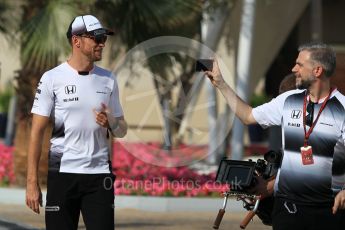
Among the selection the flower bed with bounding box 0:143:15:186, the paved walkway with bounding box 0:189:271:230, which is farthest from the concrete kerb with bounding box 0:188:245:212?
the flower bed with bounding box 0:143:15:186

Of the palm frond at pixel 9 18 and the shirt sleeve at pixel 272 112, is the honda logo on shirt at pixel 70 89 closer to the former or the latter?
the shirt sleeve at pixel 272 112

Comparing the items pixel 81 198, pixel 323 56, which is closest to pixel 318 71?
pixel 323 56

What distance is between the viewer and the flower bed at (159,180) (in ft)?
46.0

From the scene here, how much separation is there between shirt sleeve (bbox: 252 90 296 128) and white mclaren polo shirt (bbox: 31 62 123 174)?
Answer: 2.82 ft

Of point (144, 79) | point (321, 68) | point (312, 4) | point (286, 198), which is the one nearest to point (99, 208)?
point (286, 198)

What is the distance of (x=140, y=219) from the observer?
1208 cm

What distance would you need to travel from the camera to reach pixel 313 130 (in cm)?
564

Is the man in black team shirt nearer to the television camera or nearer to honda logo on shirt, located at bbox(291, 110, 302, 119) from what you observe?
honda logo on shirt, located at bbox(291, 110, 302, 119)

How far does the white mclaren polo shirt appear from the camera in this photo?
20.0ft

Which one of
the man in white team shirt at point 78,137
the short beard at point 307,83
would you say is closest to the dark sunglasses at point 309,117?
the short beard at point 307,83

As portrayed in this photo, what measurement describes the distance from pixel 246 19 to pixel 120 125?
11079mm

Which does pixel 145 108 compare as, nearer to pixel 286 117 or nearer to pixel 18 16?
pixel 18 16

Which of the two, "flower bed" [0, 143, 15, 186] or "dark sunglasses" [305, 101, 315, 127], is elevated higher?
"dark sunglasses" [305, 101, 315, 127]

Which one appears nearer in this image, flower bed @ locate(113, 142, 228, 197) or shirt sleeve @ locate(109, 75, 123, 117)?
shirt sleeve @ locate(109, 75, 123, 117)
